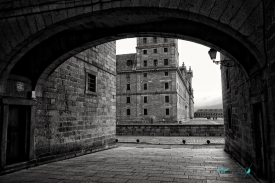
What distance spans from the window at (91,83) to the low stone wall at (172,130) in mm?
10375

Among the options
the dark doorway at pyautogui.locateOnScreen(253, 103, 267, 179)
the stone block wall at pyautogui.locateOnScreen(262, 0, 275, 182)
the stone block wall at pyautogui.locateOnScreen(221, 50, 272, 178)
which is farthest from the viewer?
→ the dark doorway at pyautogui.locateOnScreen(253, 103, 267, 179)

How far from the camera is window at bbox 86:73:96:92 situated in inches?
422

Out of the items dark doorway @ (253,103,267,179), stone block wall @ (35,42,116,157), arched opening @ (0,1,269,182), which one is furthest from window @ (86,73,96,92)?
dark doorway @ (253,103,267,179)

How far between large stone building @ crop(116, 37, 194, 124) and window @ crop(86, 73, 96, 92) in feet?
93.9

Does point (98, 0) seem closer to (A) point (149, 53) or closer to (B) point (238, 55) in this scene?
(B) point (238, 55)

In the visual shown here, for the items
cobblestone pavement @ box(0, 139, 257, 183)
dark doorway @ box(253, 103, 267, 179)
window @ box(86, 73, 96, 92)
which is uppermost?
window @ box(86, 73, 96, 92)

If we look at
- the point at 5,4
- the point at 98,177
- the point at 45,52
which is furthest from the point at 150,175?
the point at 5,4

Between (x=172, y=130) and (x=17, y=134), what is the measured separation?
1463 centimetres

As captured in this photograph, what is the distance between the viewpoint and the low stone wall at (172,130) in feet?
60.4

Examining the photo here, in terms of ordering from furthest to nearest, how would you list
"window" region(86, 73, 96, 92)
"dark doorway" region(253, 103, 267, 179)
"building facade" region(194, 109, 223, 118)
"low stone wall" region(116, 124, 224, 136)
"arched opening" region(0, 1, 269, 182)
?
"building facade" region(194, 109, 223, 118)
"low stone wall" region(116, 124, 224, 136)
"window" region(86, 73, 96, 92)
"dark doorway" region(253, 103, 267, 179)
"arched opening" region(0, 1, 269, 182)

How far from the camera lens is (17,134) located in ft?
23.3

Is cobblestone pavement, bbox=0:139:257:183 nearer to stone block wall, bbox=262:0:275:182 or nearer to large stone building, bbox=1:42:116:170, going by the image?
large stone building, bbox=1:42:116:170

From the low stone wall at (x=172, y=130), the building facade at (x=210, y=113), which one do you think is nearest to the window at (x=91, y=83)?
the low stone wall at (x=172, y=130)

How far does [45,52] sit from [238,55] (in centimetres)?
624
